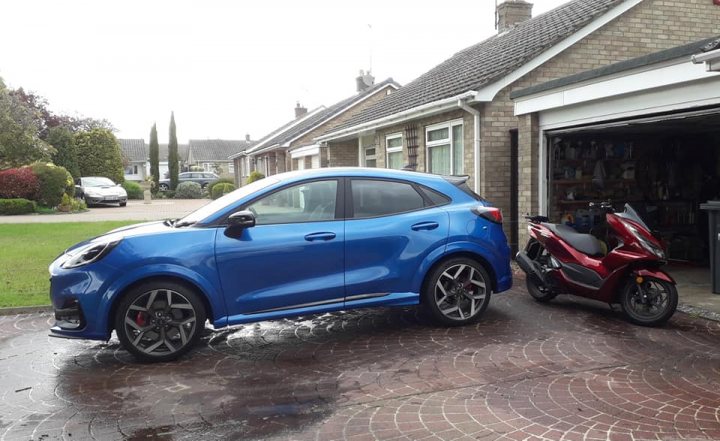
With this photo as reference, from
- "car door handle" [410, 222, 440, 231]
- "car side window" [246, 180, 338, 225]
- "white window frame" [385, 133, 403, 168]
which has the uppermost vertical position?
"white window frame" [385, 133, 403, 168]

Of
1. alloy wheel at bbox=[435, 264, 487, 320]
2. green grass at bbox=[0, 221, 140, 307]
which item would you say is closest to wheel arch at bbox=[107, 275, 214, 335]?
alloy wheel at bbox=[435, 264, 487, 320]

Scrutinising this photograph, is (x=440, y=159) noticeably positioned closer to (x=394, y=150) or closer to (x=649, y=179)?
(x=394, y=150)

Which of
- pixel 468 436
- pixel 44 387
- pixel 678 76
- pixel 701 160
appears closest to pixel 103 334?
pixel 44 387

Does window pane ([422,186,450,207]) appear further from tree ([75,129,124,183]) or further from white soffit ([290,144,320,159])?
tree ([75,129,124,183])

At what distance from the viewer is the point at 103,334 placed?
4.96 m

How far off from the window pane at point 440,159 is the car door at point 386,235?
240 inches

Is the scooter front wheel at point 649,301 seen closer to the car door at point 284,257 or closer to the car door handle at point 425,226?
the car door handle at point 425,226

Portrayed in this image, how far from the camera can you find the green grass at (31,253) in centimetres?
791

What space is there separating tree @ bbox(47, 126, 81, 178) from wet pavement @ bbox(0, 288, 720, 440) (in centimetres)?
3453

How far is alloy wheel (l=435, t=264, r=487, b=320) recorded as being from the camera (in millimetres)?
5922

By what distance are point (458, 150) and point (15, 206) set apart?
19902 millimetres

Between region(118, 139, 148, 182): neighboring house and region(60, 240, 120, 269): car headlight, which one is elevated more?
region(118, 139, 148, 182): neighboring house

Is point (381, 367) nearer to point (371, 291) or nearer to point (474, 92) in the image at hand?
point (371, 291)

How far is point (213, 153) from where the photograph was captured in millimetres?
76375
